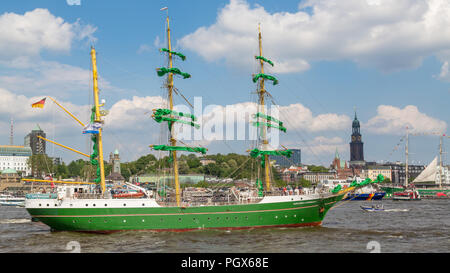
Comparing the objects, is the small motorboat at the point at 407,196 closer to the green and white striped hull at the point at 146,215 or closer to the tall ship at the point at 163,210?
the tall ship at the point at 163,210

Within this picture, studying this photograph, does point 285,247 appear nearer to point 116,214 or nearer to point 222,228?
point 222,228

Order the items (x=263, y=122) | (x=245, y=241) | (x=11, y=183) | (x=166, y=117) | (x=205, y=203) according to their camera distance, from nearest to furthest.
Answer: (x=245, y=241)
(x=205, y=203)
(x=166, y=117)
(x=263, y=122)
(x=11, y=183)

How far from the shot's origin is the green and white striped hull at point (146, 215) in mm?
39719

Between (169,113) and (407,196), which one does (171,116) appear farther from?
(407,196)

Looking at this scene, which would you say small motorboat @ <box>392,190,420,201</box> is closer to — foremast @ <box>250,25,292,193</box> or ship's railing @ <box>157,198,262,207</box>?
foremast @ <box>250,25,292,193</box>

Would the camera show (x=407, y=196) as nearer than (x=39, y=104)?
No

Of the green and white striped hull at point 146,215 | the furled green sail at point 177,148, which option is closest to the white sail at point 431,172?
the green and white striped hull at point 146,215

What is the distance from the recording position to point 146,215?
1566 inches

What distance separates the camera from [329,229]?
42969 millimetres

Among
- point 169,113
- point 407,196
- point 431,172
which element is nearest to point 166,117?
Result: point 169,113
